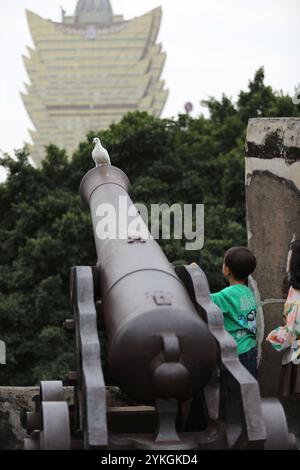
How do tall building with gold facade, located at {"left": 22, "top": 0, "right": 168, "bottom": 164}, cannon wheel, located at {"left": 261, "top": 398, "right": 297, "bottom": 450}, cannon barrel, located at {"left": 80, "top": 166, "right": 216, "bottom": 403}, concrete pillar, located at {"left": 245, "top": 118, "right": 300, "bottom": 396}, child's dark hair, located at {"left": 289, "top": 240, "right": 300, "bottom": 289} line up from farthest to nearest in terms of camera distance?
1. tall building with gold facade, located at {"left": 22, "top": 0, "right": 168, "bottom": 164}
2. concrete pillar, located at {"left": 245, "top": 118, "right": 300, "bottom": 396}
3. child's dark hair, located at {"left": 289, "top": 240, "right": 300, "bottom": 289}
4. cannon wheel, located at {"left": 261, "top": 398, "right": 297, "bottom": 450}
5. cannon barrel, located at {"left": 80, "top": 166, "right": 216, "bottom": 403}

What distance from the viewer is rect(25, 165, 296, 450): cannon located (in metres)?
4.73

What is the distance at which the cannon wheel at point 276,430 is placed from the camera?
4.87m

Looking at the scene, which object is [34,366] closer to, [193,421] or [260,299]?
[260,299]

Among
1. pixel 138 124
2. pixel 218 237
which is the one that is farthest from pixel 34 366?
pixel 138 124

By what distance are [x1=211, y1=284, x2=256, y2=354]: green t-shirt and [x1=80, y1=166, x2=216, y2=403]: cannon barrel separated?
43 centimetres

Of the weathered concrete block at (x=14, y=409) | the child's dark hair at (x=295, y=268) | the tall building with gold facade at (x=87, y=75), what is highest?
the tall building with gold facade at (x=87, y=75)

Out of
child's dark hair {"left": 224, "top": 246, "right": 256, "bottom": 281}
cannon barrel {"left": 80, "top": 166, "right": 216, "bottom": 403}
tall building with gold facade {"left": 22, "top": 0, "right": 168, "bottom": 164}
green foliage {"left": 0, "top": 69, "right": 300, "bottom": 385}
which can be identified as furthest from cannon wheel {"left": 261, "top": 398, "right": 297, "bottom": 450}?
tall building with gold facade {"left": 22, "top": 0, "right": 168, "bottom": 164}

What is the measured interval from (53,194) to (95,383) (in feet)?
30.3

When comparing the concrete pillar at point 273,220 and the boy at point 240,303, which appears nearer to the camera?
the boy at point 240,303

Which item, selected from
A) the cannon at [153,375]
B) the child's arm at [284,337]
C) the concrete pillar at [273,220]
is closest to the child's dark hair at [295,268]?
the child's arm at [284,337]

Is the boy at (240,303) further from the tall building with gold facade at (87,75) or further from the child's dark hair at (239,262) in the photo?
the tall building with gold facade at (87,75)

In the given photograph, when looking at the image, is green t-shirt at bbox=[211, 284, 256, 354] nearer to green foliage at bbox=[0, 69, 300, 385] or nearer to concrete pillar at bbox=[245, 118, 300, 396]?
concrete pillar at bbox=[245, 118, 300, 396]

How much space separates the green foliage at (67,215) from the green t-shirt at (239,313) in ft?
19.3

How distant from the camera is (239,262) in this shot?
560cm
